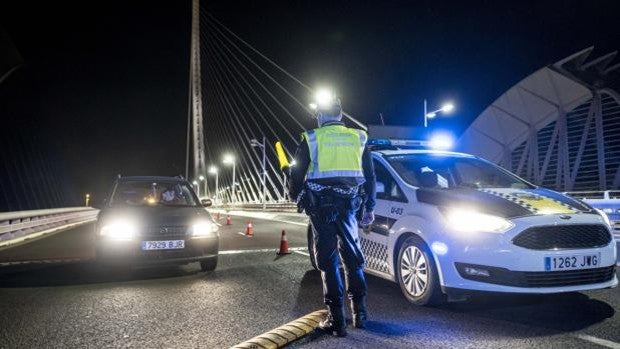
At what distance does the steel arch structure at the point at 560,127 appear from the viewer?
3575 centimetres

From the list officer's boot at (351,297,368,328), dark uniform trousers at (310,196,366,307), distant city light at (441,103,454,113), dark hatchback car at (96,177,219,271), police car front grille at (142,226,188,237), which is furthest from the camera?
distant city light at (441,103,454,113)

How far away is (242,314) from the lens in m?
4.67

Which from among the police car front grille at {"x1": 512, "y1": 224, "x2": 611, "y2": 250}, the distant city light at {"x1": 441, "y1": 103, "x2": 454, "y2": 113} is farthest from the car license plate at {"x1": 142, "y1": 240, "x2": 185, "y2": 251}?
the distant city light at {"x1": 441, "y1": 103, "x2": 454, "y2": 113}

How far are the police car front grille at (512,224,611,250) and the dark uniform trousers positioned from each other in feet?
4.71

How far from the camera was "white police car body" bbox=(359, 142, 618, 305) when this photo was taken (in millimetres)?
4258

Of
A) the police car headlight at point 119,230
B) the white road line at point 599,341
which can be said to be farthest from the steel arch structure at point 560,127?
the white road line at point 599,341

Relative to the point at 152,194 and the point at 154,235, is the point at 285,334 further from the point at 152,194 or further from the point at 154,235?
the point at 152,194

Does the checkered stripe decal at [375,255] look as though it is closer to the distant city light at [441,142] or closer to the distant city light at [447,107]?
the distant city light at [441,142]

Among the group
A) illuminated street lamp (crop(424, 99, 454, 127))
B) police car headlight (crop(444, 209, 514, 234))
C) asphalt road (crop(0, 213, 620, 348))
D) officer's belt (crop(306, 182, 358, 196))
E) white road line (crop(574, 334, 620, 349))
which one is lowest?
asphalt road (crop(0, 213, 620, 348))

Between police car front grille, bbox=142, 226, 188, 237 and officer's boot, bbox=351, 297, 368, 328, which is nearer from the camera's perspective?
officer's boot, bbox=351, 297, 368, 328

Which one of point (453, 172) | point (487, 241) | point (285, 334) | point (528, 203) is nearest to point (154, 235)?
point (285, 334)

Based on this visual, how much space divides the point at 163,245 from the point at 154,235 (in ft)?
0.62

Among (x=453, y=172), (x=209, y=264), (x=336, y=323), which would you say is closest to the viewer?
(x=336, y=323)

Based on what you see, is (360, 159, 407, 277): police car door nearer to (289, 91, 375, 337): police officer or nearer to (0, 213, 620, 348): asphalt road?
(0, 213, 620, 348): asphalt road
